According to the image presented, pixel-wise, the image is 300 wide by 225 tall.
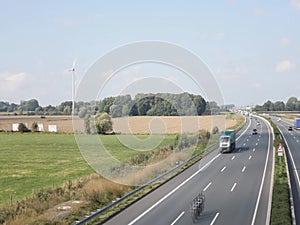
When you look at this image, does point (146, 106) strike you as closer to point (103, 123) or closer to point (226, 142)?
point (103, 123)

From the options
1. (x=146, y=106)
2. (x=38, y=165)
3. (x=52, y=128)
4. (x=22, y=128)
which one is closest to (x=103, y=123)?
(x=38, y=165)

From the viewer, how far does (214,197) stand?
85.3 feet

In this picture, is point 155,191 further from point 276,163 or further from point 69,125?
point 69,125

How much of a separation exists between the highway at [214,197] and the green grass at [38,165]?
27.6ft

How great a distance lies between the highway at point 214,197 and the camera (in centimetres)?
2069

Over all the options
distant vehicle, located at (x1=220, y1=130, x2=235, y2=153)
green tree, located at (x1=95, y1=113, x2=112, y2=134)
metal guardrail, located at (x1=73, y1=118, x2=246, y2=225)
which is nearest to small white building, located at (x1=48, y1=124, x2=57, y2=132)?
green tree, located at (x1=95, y1=113, x2=112, y2=134)

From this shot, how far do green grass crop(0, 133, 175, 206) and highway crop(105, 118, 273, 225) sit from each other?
331 inches

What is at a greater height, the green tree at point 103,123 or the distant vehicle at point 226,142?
the green tree at point 103,123

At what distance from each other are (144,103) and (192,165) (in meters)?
10.9

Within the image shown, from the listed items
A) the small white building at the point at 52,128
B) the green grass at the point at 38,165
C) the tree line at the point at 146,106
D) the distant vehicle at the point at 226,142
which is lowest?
the green grass at the point at 38,165

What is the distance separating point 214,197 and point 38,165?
2724cm

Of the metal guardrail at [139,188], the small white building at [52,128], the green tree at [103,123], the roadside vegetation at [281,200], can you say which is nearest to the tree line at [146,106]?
the green tree at [103,123]

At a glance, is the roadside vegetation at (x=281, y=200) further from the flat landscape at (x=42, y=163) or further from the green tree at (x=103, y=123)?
the green tree at (x=103, y=123)

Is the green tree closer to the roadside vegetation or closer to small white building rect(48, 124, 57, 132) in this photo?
the roadside vegetation
